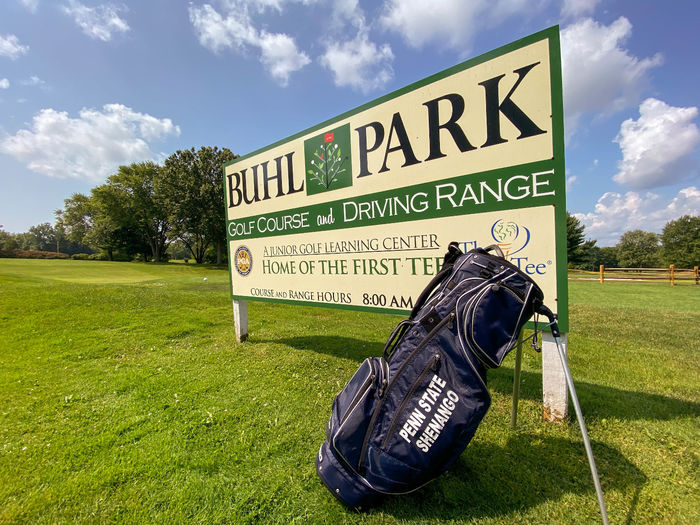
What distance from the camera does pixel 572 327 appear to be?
6320 millimetres

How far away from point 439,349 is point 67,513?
2.33 meters

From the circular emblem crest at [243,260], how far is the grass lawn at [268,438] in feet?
4.17

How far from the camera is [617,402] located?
2807 mm

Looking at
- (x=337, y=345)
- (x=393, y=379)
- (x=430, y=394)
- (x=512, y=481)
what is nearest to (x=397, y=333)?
(x=393, y=379)

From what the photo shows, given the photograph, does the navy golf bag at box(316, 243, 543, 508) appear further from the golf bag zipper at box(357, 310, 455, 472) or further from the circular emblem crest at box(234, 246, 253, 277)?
the circular emblem crest at box(234, 246, 253, 277)

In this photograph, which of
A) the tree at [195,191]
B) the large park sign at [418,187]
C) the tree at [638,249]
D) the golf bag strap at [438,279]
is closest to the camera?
the golf bag strap at [438,279]

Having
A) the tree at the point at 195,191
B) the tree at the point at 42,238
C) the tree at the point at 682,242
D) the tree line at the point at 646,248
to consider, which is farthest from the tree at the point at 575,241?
the tree at the point at 42,238

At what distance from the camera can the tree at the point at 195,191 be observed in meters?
28.9

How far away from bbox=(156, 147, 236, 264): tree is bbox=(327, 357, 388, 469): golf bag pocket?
29.6 meters

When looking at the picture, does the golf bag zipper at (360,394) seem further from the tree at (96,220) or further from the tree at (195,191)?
the tree at (96,220)

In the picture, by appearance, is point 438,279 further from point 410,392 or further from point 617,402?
point 617,402

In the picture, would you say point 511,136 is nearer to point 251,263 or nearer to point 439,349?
point 439,349

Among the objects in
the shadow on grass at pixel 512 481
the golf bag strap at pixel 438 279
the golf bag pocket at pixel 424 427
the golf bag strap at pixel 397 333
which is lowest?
the shadow on grass at pixel 512 481

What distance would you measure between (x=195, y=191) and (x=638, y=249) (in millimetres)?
95957
